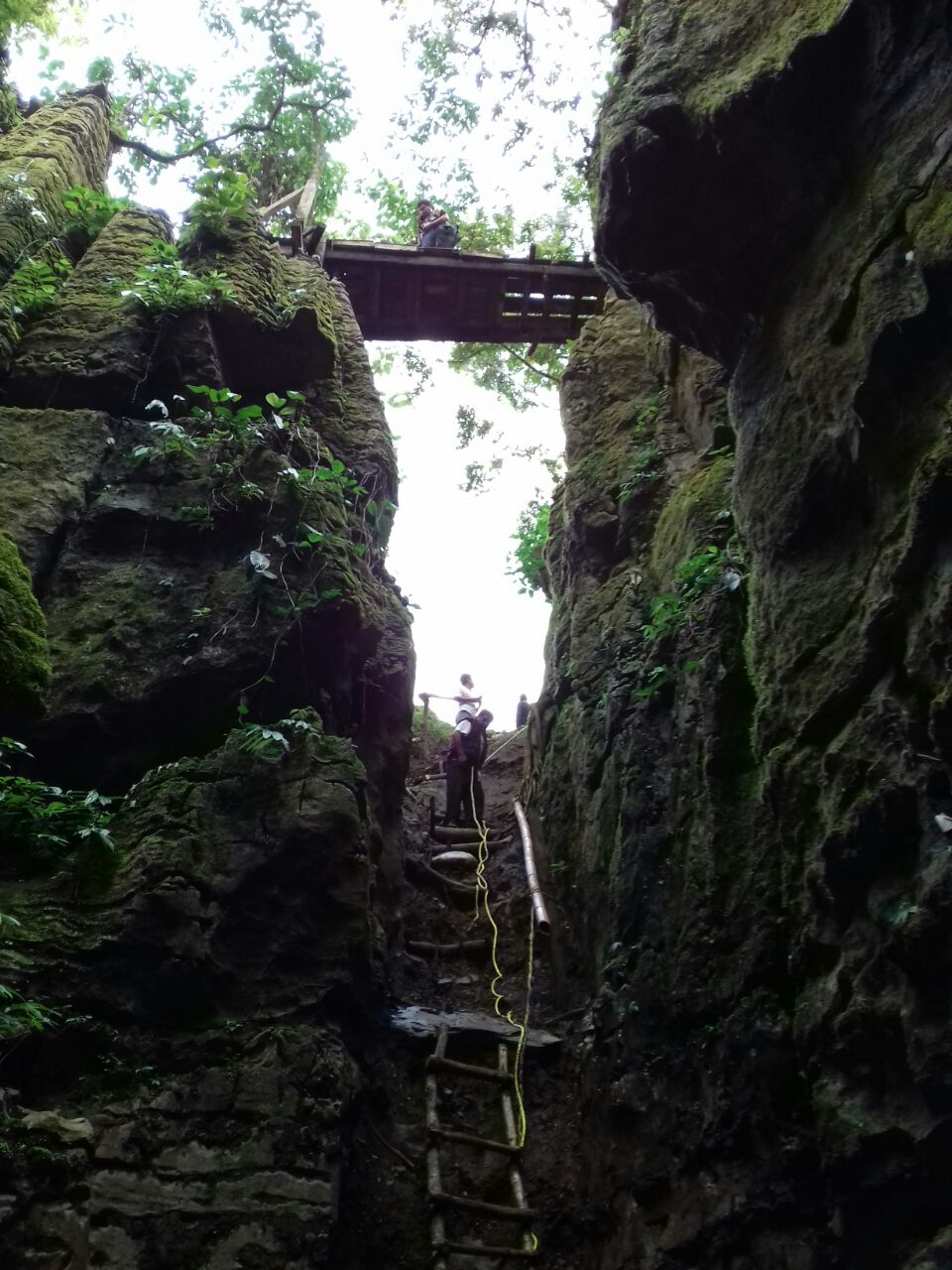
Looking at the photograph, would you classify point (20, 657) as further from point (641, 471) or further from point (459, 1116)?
point (641, 471)

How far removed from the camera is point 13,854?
218 inches

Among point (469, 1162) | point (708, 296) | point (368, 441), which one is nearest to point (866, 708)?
point (708, 296)

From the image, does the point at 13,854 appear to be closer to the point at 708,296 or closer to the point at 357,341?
the point at 708,296

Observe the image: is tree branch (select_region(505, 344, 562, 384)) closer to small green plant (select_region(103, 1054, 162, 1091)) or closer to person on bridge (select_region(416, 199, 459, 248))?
person on bridge (select_region(416, 199, 459, 248))

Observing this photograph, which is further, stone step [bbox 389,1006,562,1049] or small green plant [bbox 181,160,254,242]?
small green plant [bbox 181,160,254,242]

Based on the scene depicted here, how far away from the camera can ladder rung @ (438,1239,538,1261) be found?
17.5 ft

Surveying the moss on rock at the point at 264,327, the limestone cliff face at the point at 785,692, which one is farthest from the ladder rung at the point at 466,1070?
the moss on rock at the point at 264,327

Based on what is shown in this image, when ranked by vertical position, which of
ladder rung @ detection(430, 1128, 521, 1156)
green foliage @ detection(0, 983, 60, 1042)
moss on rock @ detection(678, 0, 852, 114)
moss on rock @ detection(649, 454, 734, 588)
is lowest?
ladder rung @ detection(430, 1128, 521, 1156)

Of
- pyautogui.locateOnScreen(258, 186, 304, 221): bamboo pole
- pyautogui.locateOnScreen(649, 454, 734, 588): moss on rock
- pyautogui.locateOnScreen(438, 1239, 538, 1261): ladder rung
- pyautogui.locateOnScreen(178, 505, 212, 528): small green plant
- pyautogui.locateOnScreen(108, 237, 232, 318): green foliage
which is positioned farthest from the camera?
pyautogui.locateOnScreen(258, 186, 304, 221): bamboo pole

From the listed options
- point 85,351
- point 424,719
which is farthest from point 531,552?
point 85,351

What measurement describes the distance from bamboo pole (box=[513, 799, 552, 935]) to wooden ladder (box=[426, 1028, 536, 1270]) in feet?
3.30

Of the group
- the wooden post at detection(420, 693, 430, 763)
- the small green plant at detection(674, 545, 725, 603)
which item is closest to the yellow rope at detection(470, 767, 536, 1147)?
the small green plant at detection(674, 545, 725, 603)

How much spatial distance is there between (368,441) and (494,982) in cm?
517

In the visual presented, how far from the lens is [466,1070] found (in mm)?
6543
